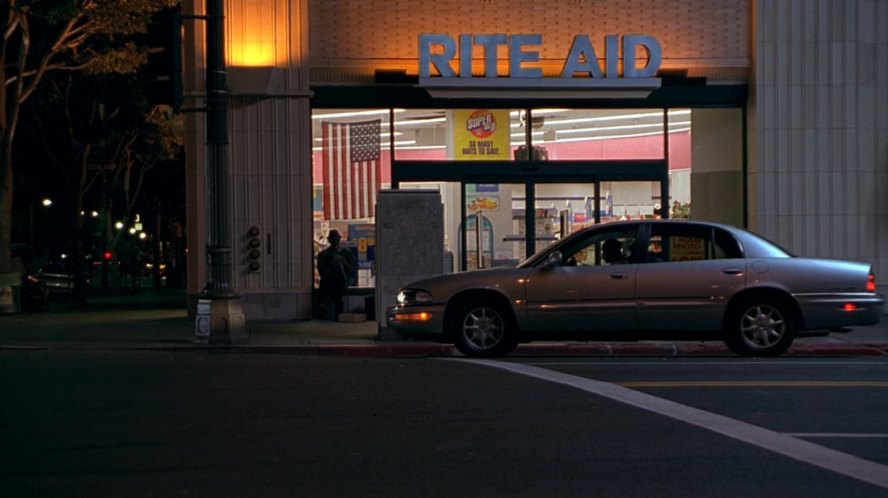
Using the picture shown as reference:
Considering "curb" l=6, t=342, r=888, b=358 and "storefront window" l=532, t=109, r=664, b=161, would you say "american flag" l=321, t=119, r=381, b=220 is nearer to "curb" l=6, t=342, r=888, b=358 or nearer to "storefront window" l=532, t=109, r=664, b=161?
"storefront window" l=532, t=109, r=664, b=161

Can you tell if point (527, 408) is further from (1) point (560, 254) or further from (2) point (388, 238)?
(2) point (388, 238)

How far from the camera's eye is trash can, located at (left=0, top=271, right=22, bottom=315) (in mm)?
25297

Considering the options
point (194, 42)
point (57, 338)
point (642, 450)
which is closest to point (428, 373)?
point (642, 450)

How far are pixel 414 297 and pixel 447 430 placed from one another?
584 cm

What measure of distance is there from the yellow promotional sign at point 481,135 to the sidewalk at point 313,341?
382cm

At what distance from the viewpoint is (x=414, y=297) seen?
14.9m

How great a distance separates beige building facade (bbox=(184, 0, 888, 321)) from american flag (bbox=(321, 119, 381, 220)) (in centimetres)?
16

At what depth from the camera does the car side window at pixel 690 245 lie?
14648 millimetres

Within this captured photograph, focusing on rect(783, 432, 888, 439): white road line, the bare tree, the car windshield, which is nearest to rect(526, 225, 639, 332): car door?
rect(783, 432, 888, 439): white road line

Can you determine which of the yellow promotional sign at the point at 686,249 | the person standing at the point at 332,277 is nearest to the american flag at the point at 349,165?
the person standing at the point at 332,277

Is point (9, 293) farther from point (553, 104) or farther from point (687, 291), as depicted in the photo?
point (687, 291)

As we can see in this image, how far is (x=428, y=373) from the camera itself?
12.9 metres

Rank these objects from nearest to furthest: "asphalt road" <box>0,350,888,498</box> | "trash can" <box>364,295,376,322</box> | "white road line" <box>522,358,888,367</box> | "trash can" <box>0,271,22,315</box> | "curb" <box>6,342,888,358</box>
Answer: "asphalt road" <box>0,350,888,498</box> < "white road line" <box>522,358,888,367</box> < "curb" <box>6,342,888,358</box> < "trash can" <box>364,295,376,322</box> < "trash can" <box>0,271,22,315</box>

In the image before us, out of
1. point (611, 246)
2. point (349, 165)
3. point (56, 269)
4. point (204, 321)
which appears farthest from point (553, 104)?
point (56, 269)
